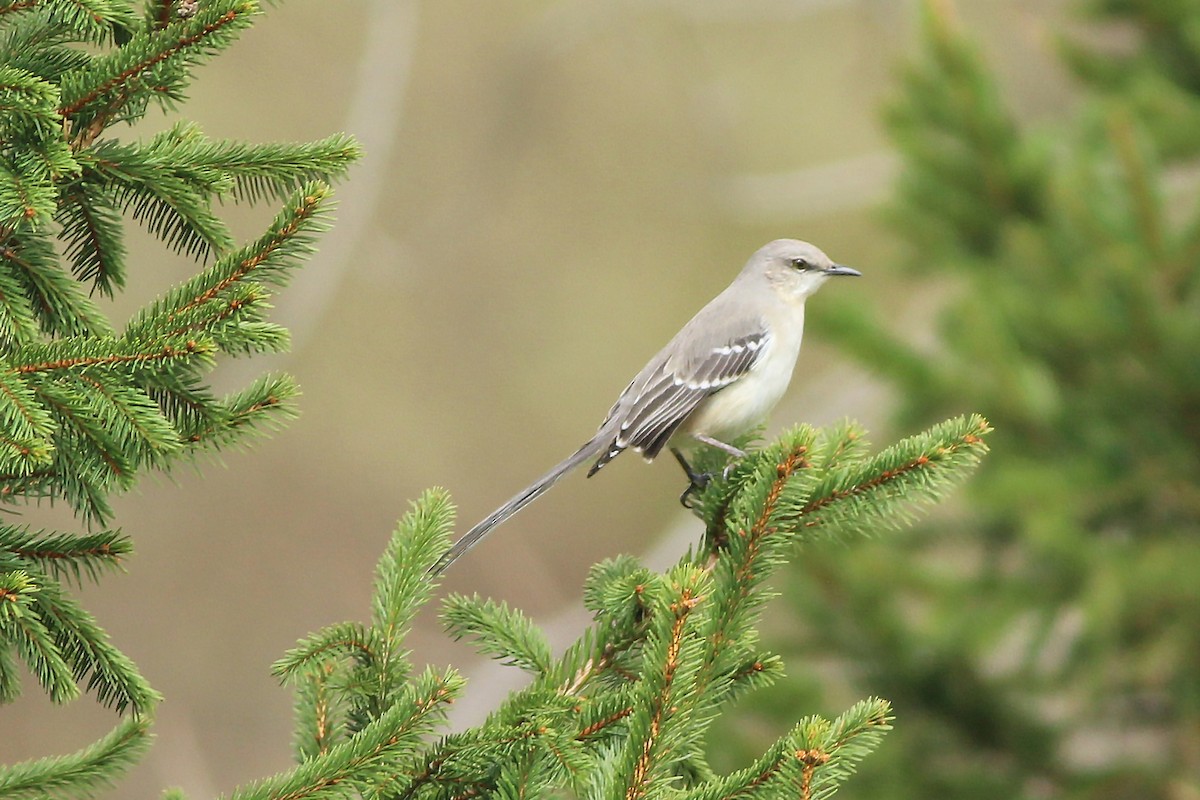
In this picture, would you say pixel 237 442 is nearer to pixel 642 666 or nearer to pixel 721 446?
pixel 642 666

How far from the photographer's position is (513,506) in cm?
306

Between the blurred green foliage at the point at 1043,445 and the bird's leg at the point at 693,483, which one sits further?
the blurred green foliage at the point at 1043,445

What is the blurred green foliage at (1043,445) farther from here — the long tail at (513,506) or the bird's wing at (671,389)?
the long tail at (513,506)

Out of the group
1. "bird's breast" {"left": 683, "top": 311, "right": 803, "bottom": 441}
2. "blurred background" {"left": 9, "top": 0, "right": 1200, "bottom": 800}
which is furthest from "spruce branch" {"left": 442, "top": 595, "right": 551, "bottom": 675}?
"bird's breast" {"left": 683, "top": 311, "right": 803, "bottom": 441}

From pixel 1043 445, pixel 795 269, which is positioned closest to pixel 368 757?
pixel 795 269

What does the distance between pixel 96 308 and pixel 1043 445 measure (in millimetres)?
4733

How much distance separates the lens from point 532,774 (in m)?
1.89

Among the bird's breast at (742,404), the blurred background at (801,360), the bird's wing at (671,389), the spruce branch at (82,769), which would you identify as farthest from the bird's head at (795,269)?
the spruce branch at (82,769)

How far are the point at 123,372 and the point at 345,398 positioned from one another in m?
8.16

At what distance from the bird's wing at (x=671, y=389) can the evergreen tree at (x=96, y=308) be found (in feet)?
6.16

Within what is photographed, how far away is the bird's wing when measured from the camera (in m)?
3.88

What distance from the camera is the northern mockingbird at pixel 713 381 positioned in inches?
153

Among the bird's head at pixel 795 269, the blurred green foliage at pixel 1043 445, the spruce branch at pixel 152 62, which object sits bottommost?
the blurred green foliage at pixel 1043 445

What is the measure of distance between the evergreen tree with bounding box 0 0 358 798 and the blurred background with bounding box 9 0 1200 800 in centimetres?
75
